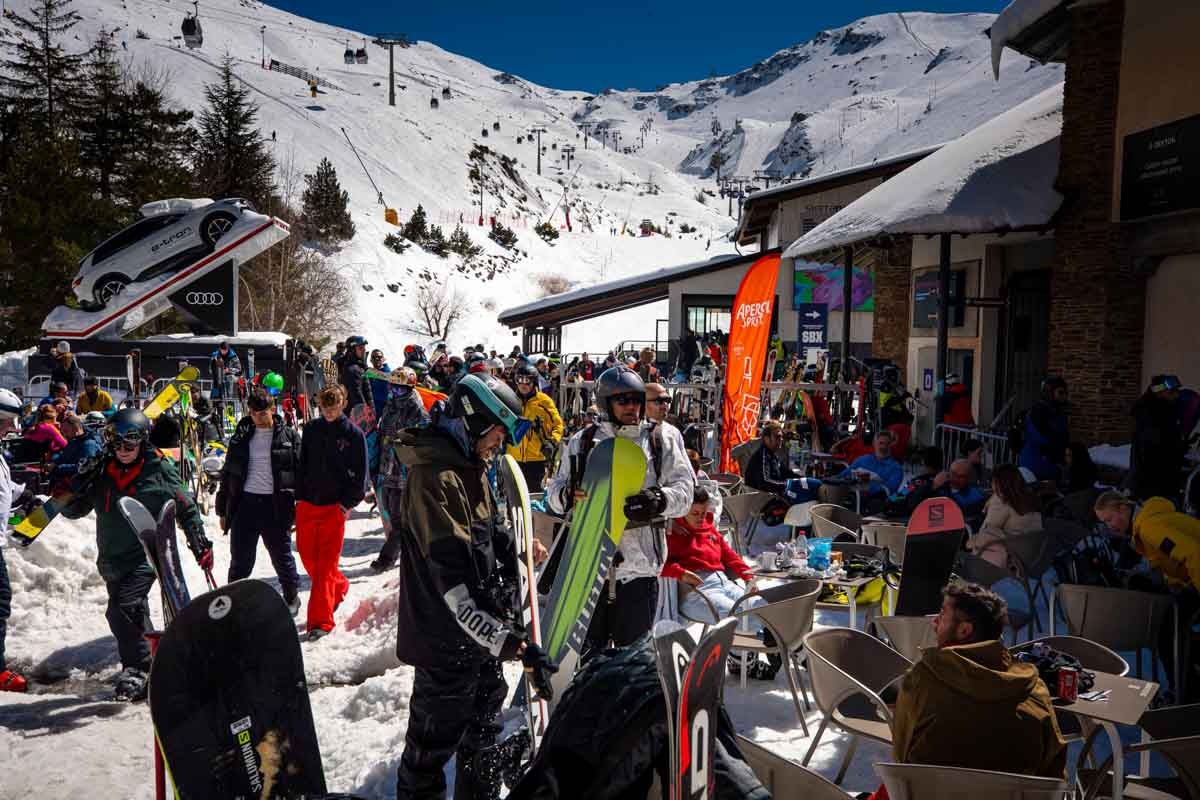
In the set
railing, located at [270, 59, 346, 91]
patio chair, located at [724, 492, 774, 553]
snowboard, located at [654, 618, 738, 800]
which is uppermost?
railing, located at [270, 59, 346, 91]

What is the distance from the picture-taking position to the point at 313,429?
620cm

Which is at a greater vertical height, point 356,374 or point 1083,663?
point 356,374

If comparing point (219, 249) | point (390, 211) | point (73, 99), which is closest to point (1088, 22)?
point (219, 249)

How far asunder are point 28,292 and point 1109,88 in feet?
99.5

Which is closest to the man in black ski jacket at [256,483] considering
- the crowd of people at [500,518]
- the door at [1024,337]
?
the crowd of people at [500,518]

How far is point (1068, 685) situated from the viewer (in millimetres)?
3379

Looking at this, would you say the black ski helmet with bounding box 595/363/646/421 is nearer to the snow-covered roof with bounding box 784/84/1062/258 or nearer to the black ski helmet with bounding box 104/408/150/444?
the black ski helmet with bounding box 104/408/150/444

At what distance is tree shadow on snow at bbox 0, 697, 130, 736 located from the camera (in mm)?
4875

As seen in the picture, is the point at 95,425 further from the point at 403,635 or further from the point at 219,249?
the point at 219,249

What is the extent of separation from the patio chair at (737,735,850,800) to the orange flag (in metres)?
7.44

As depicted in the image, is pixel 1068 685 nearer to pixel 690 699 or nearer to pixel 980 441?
pixel 690 699

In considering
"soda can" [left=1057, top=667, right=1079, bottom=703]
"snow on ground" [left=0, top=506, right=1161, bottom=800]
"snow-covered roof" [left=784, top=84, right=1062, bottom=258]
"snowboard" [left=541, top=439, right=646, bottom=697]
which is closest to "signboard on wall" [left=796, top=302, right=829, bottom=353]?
"snow-covered roof" [left=784, top=84, right=1062, bottom=258]

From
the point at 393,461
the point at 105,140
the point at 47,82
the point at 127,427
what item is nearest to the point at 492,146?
the point at 47,82

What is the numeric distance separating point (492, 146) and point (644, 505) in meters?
104
